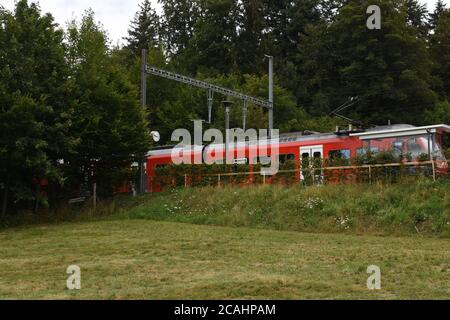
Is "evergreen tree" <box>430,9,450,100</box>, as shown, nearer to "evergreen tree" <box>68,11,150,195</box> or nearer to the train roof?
the train roof

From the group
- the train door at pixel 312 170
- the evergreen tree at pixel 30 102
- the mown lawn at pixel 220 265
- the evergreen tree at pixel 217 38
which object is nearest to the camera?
the mown lawn at pixel 220 265

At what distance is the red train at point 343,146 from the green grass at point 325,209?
198 centimetres

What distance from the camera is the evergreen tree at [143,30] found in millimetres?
71625

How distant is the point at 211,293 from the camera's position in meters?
8.73

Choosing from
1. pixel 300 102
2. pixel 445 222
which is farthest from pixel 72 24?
pixel 445 222

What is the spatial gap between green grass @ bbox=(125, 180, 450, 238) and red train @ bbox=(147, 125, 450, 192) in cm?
198

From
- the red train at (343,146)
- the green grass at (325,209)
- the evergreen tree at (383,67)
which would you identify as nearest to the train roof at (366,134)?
the red train at (343,146)

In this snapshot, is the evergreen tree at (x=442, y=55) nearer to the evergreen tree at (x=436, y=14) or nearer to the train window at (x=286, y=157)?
the evergreen tree at (x=436, y=14)

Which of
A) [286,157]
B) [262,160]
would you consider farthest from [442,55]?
[262,160]

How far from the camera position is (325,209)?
2114cm

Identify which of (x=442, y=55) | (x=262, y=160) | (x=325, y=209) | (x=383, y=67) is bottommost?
(x=325, y=209)

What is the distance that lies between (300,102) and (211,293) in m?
53.4

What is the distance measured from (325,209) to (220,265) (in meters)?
9.84

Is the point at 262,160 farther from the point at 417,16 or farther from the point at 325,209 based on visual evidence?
the point at 417,16
